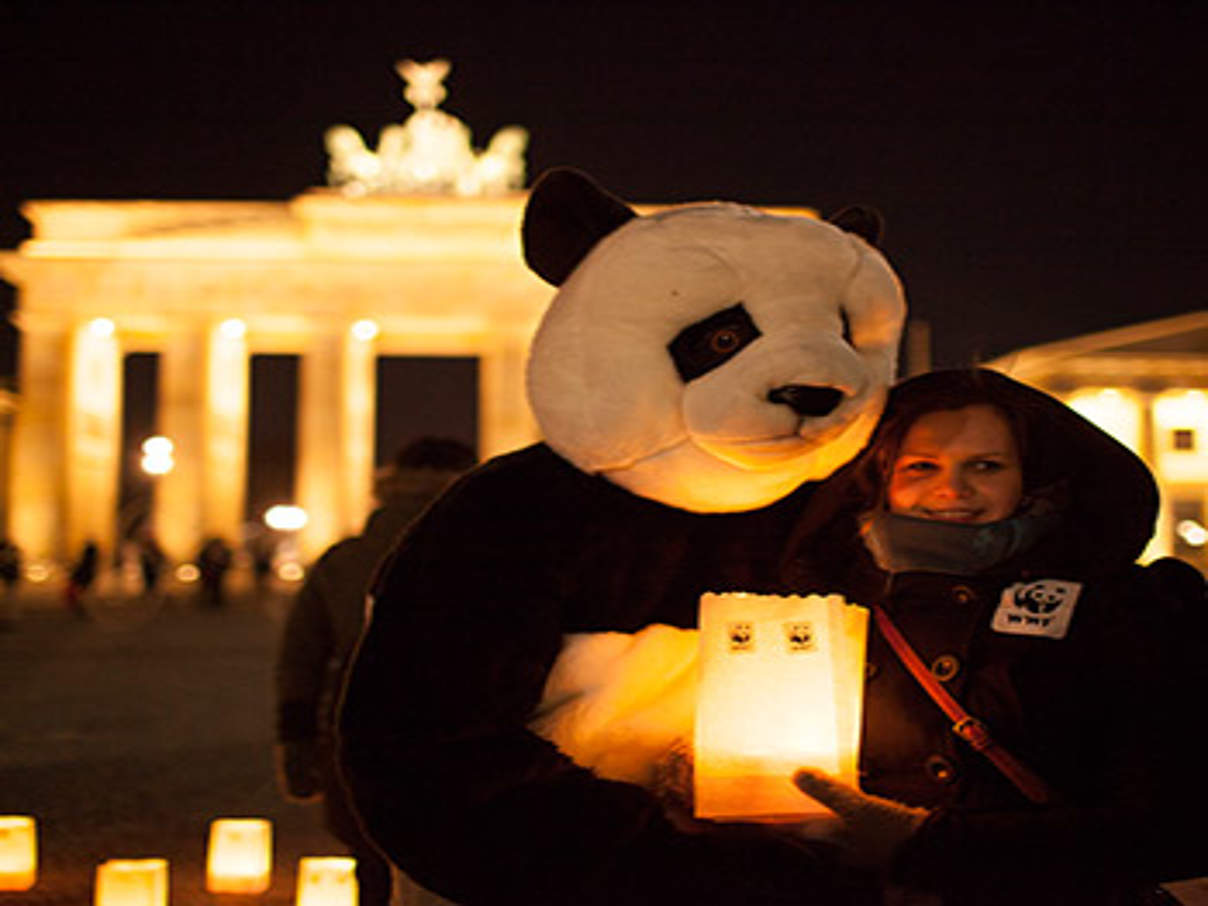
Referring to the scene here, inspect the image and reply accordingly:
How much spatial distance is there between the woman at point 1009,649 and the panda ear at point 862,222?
30cm

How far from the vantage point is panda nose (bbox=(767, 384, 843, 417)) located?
79.7 inches

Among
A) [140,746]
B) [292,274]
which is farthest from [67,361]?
[140,746]

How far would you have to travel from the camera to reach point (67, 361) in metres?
46.0

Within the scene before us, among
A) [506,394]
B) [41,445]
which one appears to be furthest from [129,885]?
[41,445]

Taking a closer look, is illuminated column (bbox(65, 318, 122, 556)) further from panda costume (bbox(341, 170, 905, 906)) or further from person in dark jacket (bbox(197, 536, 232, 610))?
panda costume (bbox(341, 170, 905, 906))

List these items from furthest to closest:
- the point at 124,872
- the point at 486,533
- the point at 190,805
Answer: the point at 190,805 < the point at 124,872 < the point at 486,533

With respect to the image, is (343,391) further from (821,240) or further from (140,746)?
(821,240)

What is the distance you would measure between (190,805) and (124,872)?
119 inches

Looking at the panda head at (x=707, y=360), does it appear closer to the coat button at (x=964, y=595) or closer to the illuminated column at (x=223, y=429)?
Answer: the coat button at (x=964, y=595)

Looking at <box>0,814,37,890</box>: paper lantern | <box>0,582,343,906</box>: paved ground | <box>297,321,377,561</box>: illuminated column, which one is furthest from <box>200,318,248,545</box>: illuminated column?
<box>0,814,37,890</box>: paper lantern

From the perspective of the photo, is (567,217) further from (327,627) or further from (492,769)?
(327,627)

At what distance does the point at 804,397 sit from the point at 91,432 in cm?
4884

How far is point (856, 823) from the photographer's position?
1910mm

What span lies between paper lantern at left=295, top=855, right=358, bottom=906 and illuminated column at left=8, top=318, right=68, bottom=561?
4345 centimetres
